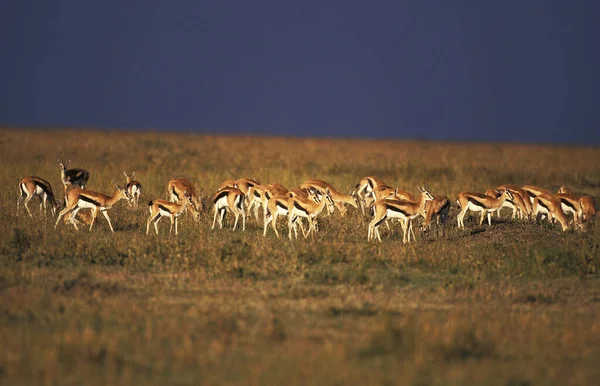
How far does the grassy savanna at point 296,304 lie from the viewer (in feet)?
27.9

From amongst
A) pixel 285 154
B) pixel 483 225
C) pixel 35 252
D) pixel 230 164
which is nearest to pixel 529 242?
pixel 483 225

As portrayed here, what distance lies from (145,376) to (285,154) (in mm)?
36029

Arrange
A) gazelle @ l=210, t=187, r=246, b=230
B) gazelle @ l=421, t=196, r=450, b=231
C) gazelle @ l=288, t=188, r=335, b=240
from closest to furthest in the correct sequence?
1. gazelle @ l=288, t=188, r=335, b=240
2. gazelle @ l=421, t=196, r=450, b=231
3. gazelle @ l=210, t=187, r=246, b=230

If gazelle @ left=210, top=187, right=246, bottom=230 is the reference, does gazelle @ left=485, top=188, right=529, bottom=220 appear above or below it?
above

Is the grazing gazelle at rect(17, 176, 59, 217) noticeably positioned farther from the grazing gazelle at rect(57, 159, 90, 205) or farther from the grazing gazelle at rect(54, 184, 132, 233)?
the grazing gazelle at rect(57, 159, 90, 205)

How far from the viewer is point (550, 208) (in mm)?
18719

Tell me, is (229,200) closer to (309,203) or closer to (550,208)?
(309,203)

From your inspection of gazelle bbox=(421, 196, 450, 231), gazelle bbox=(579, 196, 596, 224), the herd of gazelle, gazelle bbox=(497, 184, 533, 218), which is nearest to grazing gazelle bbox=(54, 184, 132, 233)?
the herd of gazelle

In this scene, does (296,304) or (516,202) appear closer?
(296,304)

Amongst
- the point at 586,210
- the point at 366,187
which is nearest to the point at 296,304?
the point at 586,210

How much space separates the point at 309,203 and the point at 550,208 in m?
5.49

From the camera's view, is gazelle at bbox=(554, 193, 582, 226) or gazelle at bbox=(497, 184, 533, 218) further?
gazelle at bbox=(497, 184, 533, 218)

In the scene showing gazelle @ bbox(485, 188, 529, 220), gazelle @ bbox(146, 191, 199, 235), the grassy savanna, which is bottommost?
the grassy savanna

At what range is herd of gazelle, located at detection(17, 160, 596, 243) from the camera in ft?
56.2
